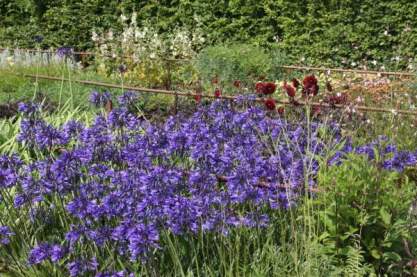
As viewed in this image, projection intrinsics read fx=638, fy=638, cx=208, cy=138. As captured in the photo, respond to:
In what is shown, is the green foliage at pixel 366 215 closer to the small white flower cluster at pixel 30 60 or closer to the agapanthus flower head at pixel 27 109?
the agapanthus flower head at pixel 27 109

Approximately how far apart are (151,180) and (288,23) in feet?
29.3

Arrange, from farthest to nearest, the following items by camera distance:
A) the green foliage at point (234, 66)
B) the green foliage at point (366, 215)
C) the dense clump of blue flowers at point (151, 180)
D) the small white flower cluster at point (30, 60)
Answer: the small white flower cluster at point (30, 60) → the green foliage at point (234, 66) → the green foliage at point (366, 215) → the dense clump of blue flowers at point (151, 180)

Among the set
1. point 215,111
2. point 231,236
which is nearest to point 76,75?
point 215,111

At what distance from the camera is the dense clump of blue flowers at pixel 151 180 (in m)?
2.79

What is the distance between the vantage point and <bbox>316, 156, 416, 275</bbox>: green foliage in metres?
3.15

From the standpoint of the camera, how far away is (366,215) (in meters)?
3.12

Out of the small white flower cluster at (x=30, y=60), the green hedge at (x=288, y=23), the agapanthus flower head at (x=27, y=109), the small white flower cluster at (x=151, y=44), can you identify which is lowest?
the small white flower cluster at (x=30, y=60)

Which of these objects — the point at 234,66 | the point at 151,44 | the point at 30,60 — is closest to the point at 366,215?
the point at 234,66

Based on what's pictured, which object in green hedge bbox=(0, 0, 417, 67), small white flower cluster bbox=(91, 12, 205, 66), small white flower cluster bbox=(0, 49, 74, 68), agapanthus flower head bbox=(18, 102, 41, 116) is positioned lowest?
small white flower cluster bbox=(0, 49, 74, 68)

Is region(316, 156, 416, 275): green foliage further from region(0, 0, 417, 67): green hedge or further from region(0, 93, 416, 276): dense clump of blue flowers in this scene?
region(0, 0, 417, 67): green hedge

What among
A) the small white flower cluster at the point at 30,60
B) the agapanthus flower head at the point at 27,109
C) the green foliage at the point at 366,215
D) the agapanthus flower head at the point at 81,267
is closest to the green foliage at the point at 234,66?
the small white flower cluster at the point at 30,60

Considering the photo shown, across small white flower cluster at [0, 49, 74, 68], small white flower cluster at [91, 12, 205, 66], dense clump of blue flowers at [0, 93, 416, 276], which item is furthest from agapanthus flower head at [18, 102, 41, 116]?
small white flower cluster at [0, 49, 74, 68]

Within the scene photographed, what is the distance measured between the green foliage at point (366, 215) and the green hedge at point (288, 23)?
21.5ft

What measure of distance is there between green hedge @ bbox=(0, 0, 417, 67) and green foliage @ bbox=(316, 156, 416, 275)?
6561 millimetres
